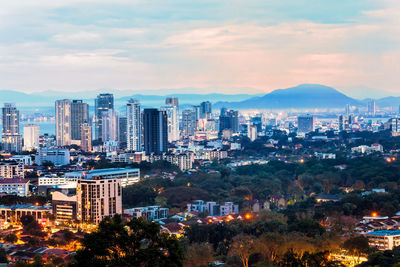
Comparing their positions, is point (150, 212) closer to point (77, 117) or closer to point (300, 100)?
point (77, 117)

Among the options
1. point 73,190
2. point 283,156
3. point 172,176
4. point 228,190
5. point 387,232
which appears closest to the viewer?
point 387,232

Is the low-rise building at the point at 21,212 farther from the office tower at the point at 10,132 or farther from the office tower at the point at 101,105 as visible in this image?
the office tower at the point at 101,105

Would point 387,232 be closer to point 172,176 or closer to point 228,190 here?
point 228,190

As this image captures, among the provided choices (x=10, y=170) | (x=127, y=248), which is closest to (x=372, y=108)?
(x=10, y=170)

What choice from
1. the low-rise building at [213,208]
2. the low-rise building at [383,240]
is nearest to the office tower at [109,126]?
the low-rise building at [213,208]

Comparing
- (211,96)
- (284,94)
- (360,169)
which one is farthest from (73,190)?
(284,94)

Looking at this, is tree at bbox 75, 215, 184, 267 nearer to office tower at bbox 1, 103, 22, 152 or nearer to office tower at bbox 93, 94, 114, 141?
office tower at bbox 1, 103, 22, 152
